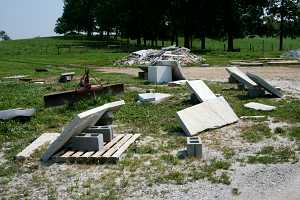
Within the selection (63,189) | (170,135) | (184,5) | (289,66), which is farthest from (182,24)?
(63,189)

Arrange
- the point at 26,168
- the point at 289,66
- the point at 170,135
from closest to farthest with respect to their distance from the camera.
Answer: the point at 26,168, the point at 170,135, the point at 289,66

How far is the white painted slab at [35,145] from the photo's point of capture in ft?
29.1

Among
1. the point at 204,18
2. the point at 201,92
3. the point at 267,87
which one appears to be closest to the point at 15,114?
the point at 201,92

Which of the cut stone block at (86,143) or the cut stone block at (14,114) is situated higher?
the cut stone block at (14,114)

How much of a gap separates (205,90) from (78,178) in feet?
21.8

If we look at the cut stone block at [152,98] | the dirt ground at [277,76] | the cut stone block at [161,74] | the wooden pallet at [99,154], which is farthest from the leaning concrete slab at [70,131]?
the cut stone block at [161,74]

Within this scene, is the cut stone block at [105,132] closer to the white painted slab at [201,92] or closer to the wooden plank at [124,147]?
the wooden plank at [124,147]

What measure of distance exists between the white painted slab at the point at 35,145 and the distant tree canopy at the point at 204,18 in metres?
42.0

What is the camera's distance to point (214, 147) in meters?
9.41

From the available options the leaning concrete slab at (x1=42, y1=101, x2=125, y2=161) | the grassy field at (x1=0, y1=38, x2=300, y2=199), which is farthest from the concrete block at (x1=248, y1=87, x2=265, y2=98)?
the leaning concrete slab at (x1=42, y1=101, x2=125, y2=161)

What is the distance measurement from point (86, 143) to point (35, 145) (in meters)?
1.21

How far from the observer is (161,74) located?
1973 cm

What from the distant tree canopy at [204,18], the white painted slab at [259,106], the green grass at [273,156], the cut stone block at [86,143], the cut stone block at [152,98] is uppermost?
the distant tree canopy at [204,18]

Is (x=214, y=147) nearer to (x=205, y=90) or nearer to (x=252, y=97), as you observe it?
(x=205, y=90)
